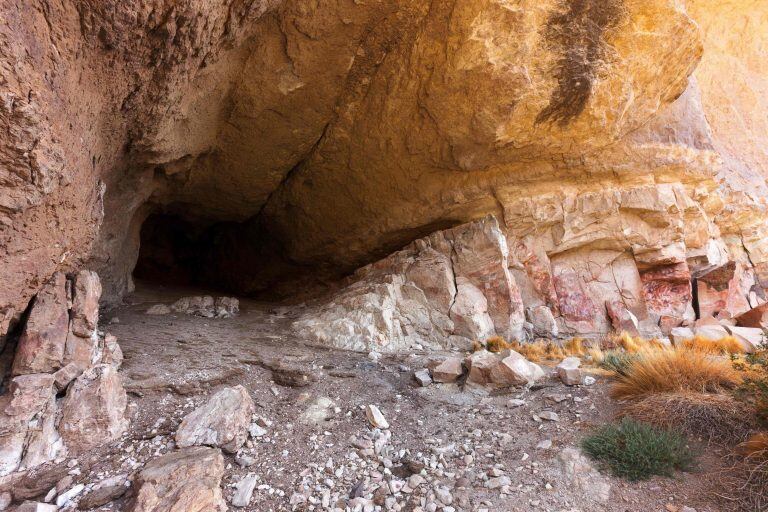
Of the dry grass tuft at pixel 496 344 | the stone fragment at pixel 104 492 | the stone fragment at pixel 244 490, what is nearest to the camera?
the stone fragment at pixel 104 492

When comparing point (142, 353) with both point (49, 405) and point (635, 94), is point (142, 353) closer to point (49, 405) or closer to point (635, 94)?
point (49, 405)

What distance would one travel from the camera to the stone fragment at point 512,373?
483 cm

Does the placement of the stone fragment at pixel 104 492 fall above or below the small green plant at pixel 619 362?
below

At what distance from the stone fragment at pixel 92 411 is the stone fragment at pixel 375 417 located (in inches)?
88.5

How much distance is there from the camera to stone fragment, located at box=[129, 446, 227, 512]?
2.82 metres

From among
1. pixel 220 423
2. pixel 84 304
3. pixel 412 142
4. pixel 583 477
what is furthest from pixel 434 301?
pixel 84 304

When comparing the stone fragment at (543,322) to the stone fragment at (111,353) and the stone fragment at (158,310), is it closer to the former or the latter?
the stone fragment at (111,353)

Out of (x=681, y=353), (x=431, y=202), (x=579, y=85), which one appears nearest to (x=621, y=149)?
(x=579, y=85)

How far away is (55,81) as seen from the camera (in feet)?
10.6

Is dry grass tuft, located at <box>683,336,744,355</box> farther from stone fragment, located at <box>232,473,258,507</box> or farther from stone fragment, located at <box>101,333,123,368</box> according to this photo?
stone fragment, located at <box>101,333,123,368</box>

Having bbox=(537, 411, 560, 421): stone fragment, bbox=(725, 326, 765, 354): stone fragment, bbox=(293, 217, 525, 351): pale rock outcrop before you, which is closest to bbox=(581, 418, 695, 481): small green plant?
bbox=(537, 411, 560, 421): stone fragment

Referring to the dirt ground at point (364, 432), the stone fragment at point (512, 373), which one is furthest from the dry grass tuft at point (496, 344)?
the stone fragment at point (512, 373)

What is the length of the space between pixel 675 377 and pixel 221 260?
13.0m

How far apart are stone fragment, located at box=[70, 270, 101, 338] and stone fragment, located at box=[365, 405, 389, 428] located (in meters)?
2.99
